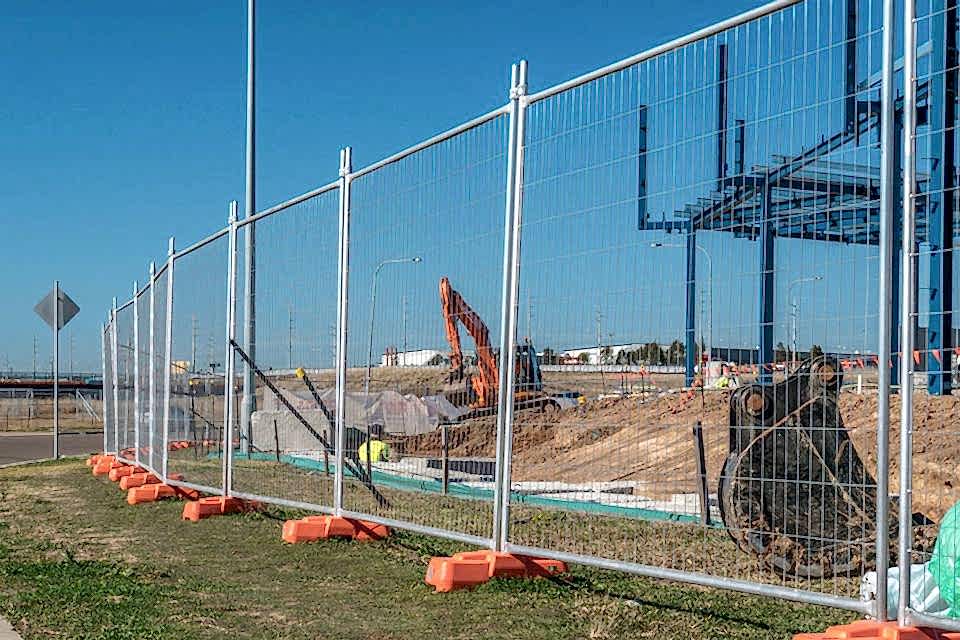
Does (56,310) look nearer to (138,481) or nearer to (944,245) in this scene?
(138,481)

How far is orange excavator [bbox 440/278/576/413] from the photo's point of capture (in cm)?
725

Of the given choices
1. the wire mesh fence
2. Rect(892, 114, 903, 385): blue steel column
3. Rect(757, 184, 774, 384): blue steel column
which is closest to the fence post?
Rect(757, 184, 774, 384): blue steel column

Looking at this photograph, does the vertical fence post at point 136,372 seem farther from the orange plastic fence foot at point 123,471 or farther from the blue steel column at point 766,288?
the blue steel column at point 766,288

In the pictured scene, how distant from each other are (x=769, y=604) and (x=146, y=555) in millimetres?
4700

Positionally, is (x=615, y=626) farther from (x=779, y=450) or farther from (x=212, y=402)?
(x=212, y=402)

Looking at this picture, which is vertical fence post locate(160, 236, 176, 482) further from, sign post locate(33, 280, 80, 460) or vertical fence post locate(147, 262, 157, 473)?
sign post locate(33, 280, 80, 460)

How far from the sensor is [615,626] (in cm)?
601

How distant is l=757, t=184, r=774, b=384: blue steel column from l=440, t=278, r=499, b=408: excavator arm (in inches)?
83.4

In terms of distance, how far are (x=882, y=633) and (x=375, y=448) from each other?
548 cm

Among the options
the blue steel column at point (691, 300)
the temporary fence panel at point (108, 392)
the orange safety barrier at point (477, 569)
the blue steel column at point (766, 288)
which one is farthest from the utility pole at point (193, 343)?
the blue steel column at point (766, 288)

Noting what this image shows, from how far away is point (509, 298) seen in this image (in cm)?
714

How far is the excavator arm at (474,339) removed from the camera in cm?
755

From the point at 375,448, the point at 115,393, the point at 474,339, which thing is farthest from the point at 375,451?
the point at 115,393

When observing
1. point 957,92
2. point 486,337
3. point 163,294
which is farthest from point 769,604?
point 163,294
